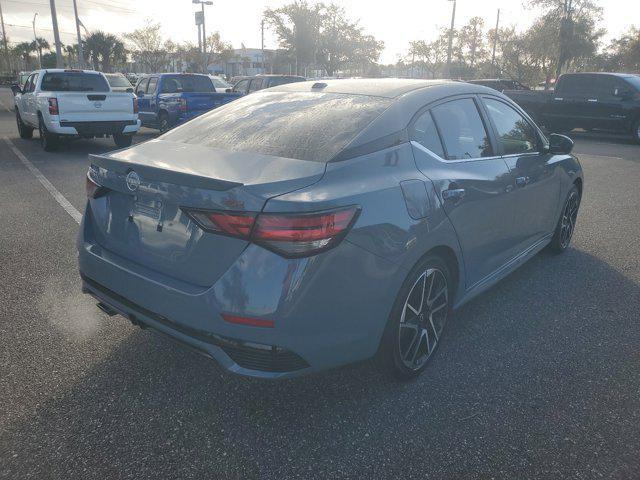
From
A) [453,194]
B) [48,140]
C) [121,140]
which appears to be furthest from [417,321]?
[121,140]

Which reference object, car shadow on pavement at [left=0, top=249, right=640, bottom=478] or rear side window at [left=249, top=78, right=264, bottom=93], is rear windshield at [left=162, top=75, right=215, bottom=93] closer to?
rear side window at [left=249, top=78, right=264, bottom=93]

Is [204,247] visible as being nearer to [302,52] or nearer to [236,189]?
[236,189]

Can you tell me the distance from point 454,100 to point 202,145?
164 centimetres

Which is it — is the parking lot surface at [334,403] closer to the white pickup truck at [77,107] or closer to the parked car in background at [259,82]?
the white pickup truck at [77,107]

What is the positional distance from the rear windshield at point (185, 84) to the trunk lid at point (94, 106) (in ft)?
10.7

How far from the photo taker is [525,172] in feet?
12.8

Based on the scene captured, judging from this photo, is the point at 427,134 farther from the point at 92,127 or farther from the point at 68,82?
the point at 68,82

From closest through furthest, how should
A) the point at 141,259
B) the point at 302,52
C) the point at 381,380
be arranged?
the point at 141,259 → the point at 381,380 → the point at 302,52

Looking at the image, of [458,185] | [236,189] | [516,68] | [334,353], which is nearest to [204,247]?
[236,189]

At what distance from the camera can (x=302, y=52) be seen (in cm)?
4528

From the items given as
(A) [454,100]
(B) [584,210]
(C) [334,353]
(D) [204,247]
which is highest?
(A) [454,100]

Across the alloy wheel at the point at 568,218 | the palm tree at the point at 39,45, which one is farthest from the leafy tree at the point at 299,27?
the palm tree at the point at 39,45

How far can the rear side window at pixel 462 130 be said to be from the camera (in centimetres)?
316

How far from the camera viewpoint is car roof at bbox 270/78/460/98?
10.4 ft
